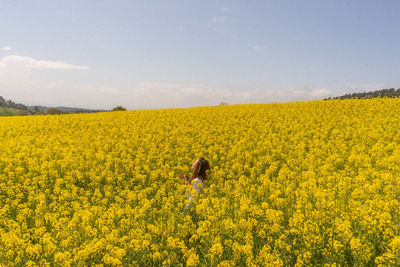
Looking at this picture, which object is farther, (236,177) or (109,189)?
(236,177)

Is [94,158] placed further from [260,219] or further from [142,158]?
[260,219]

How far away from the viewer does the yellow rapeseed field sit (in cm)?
458

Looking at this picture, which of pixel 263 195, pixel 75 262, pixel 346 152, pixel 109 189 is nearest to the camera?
pixel 75 262

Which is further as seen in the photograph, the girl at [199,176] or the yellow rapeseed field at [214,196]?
the girl at [199,176]

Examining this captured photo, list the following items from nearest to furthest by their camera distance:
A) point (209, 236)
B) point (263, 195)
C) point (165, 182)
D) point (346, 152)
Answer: point (209, 236)
point (263, 195)
point (165, 182)
point (346, 152)

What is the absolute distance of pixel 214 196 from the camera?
755cm

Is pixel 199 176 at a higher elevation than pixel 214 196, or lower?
higher

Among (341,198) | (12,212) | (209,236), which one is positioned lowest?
(12,212)

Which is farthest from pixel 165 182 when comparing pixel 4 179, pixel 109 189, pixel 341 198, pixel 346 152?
pixel 346 152

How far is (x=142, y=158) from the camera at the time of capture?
36.7 feet

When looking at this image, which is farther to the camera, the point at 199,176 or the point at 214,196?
the point at 214,196

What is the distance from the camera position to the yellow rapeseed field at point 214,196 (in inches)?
180

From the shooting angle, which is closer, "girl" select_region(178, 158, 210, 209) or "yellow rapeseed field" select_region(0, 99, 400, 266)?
"yellow rapeseed field" select_region(0, 99, 400, 266)

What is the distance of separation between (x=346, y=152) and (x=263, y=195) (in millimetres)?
6006
